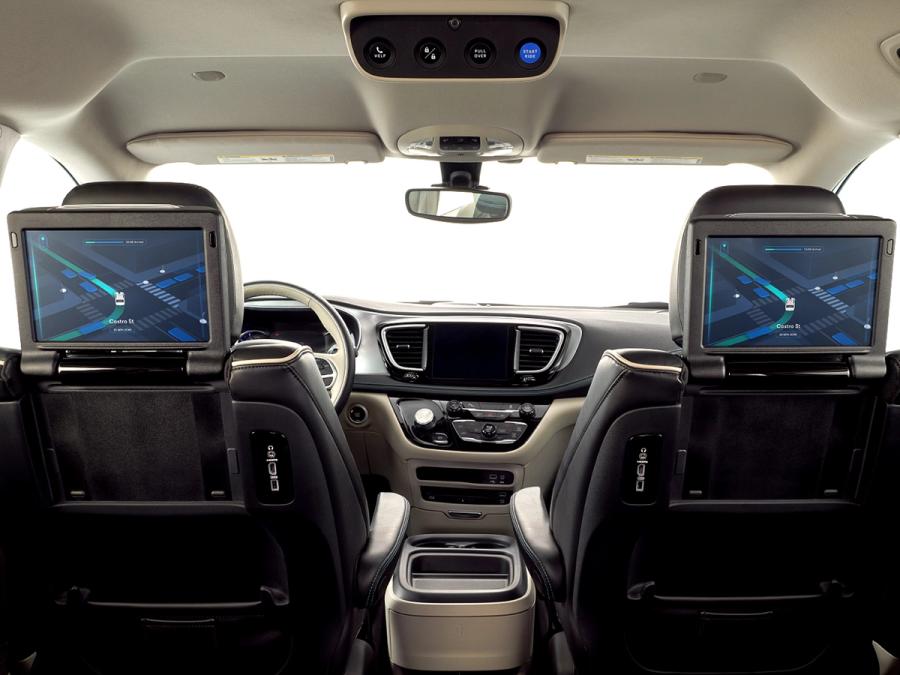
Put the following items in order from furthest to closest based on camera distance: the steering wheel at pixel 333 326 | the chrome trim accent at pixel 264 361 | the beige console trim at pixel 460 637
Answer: the steering wheel at pixel 333 326 → the beige console trim at pixel 460 637 → the chrome trim accent at pixel 264 361

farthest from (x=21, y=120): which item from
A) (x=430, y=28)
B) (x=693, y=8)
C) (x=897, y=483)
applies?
(x=897, y=483)

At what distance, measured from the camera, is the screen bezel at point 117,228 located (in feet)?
5.35

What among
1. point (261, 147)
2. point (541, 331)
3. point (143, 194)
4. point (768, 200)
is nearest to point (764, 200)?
point (768, 200)

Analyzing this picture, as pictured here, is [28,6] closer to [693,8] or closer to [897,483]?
[693,8]

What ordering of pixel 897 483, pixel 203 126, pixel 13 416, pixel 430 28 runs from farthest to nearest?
pixel 203 126, pixel 430 28, pixel 897 483, pixel 13 416

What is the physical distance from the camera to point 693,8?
7.10 feet

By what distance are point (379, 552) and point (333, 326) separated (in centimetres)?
128

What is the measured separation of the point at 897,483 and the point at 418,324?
7.40ft

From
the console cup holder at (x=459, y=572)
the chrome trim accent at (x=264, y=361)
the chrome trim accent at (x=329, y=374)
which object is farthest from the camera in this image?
the chrome trim accent at (x=329, y=374)

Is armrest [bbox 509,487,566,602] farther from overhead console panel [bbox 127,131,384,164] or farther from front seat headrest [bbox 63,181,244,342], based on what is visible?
overhead console panel [bbox 127,131,384,164]

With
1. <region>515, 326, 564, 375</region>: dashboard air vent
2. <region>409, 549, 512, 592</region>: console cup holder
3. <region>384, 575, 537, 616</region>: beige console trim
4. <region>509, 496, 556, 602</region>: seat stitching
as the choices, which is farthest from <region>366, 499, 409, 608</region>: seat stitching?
<region>515, 326, 564, 375</region>: dashboard air vent

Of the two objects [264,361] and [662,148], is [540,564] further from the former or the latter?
[662,148]

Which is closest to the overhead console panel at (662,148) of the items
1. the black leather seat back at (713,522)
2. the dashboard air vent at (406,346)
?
the dashboard air vent at (406,346)

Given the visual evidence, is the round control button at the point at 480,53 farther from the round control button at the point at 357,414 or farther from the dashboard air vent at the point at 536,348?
the round control button at the point at 357,414
